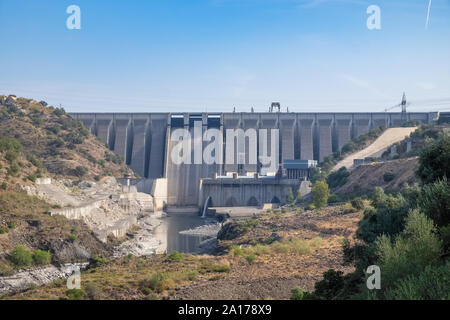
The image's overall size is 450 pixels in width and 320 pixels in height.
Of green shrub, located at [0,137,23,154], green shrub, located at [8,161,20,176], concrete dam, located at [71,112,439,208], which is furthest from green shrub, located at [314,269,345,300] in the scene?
concrete dam, located at [71,112,439,208]

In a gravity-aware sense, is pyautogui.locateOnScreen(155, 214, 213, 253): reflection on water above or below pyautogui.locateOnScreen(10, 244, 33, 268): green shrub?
below

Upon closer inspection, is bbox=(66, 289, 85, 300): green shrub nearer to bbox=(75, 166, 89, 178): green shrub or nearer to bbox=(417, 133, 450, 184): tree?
bbox=(417, 133, 450, 184): tree

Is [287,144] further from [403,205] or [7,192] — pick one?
[403,205]

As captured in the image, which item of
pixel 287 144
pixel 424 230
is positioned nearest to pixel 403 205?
pixel 424 230

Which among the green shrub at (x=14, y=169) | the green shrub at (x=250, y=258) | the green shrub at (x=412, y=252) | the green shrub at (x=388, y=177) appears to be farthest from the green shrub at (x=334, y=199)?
the green shrub at (x=412, y=252)

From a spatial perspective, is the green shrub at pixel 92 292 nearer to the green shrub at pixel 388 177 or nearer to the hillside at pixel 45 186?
the hillside at pixel 45 186
